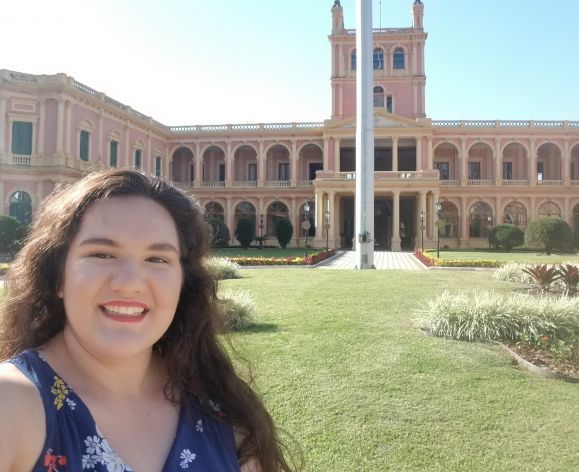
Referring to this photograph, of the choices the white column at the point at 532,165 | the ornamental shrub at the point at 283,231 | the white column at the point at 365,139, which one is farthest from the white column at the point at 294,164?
the white column at the point at 365,139

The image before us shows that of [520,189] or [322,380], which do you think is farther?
[520,189]

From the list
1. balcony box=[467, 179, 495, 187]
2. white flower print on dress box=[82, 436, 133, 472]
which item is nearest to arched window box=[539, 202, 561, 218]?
balcony box=[467, 179, 495, 187]

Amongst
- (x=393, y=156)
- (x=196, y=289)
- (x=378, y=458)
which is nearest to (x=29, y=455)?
(x=196, y=289)

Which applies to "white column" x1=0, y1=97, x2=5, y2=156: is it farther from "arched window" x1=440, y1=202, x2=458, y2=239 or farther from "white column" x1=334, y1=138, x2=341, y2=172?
"arched window" x1=440, y1=202, x2=458, y2=239

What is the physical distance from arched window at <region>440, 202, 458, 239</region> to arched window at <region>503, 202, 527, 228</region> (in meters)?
4.10

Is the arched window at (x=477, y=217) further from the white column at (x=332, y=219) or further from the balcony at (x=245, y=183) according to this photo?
the balcony at (x=245, y=183)

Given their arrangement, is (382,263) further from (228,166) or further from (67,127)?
(228,166)

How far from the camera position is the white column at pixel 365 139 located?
18609mm

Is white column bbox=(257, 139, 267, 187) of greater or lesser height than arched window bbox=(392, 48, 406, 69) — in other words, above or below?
below

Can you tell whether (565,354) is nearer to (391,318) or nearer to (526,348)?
(526,348)

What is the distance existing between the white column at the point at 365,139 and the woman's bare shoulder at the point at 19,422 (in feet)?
59.3

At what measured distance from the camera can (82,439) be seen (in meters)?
1.23

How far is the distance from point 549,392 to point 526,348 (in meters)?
1.72

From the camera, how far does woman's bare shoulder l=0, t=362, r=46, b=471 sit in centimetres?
110
